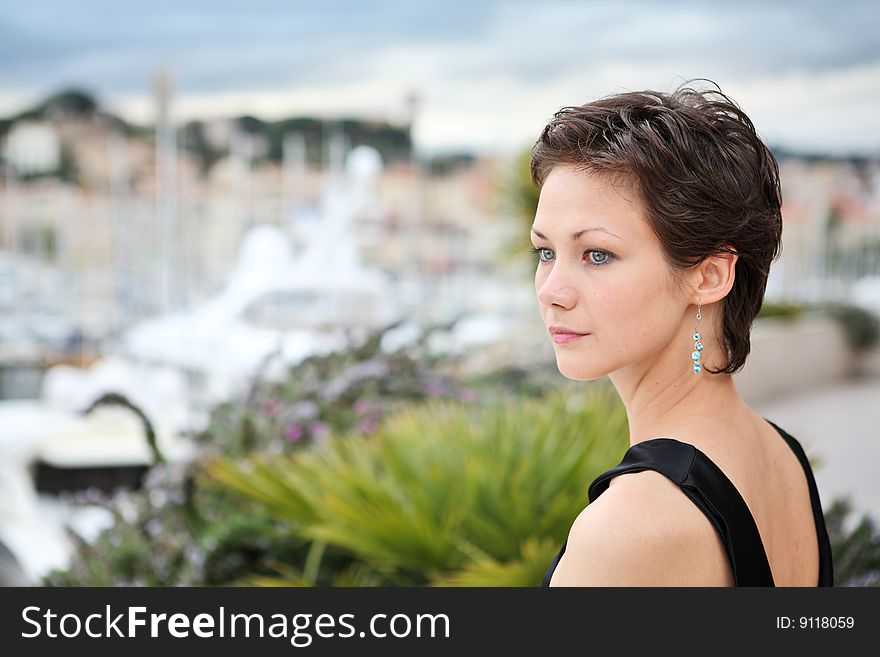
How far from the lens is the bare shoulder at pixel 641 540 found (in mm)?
687

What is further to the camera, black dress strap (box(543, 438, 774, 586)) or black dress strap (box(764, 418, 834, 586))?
black dress strap (box(764, 418, 834, 586))

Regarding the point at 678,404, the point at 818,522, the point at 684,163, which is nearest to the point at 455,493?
the point at 818,522

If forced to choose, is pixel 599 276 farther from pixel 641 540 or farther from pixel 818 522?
pixel 818 522

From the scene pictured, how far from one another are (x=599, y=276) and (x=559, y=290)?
33mm

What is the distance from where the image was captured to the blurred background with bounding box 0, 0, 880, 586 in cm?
525

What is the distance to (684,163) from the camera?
77 cm

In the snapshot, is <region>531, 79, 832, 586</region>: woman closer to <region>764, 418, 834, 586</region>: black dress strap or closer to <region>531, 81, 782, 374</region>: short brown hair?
<region>531, 81, 782, 374</region>: short brown hair

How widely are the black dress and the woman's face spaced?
0.08 metres

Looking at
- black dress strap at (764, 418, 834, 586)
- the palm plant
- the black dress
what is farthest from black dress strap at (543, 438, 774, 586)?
the palm plant

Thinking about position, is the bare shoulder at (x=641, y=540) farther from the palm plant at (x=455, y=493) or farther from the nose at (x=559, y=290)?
the palm plant at (x=455, y=493)

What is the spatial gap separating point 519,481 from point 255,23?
8103 millimetres

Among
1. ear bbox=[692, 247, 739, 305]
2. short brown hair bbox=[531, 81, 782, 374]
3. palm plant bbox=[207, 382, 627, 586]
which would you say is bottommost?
ear bbox=[692, 247, 739, 305]

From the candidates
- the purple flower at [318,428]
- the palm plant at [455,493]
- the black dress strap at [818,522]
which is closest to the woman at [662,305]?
the black dress strap at [818,522]

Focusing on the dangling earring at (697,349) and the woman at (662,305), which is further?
the dangling earring at (697,349)
